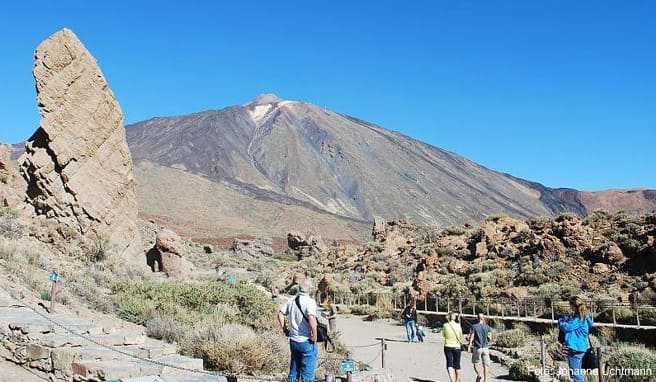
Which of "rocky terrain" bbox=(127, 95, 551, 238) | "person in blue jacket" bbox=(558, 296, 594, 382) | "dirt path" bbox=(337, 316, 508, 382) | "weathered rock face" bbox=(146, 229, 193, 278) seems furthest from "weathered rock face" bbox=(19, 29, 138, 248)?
"rocky terrain" bbox=(127, 95, 551, 238)

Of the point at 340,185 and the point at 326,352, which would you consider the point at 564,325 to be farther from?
the point at 340,185

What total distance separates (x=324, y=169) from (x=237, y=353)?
5041 inches

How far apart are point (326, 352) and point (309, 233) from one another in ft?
138

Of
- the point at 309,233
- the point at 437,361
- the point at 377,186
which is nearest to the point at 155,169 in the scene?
the point at 309,233

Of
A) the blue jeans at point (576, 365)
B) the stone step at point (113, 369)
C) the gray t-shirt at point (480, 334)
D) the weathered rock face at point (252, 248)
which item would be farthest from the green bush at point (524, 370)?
the weathered rock face at point (252, 248)

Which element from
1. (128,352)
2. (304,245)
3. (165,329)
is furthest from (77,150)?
(304,245)

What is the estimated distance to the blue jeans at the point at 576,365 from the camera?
7.16m

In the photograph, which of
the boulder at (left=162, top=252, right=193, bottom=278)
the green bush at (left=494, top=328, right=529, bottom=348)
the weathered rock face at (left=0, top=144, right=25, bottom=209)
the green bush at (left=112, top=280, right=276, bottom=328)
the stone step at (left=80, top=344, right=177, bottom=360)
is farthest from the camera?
the boulder at (left=162, top=252, right=193, bottom=278)

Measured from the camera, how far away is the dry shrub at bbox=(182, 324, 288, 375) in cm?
767

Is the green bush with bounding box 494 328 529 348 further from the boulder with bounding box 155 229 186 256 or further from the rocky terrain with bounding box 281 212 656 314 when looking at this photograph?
the boulder with bounding box 155 229 186 256

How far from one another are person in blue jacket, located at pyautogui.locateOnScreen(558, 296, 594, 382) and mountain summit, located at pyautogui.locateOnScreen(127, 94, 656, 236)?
7325 centimetres

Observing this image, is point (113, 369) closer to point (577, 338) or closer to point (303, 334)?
point (303, 334)

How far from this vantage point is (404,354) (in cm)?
1385

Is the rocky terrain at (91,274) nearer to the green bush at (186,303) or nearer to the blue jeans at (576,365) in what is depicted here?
the green bush at (186,303)
